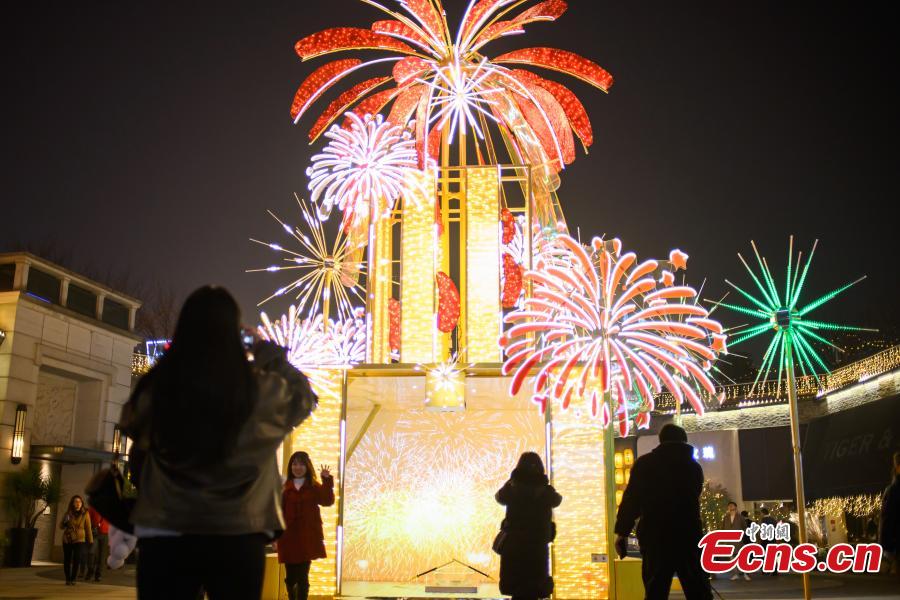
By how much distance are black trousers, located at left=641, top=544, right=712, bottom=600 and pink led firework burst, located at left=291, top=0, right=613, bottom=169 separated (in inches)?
364

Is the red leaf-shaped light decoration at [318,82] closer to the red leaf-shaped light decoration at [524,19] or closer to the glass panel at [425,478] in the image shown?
the red leaf-shaped light decoration at [524,19]

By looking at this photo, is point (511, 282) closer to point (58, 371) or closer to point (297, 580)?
point (297, 580)

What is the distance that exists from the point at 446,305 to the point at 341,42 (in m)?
5.40

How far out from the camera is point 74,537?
1490 cm

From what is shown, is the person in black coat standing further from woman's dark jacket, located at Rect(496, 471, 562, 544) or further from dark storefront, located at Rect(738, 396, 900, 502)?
dark storefront, located at Rect(738, 396, 900, 502)

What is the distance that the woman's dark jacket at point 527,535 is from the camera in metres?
7.07

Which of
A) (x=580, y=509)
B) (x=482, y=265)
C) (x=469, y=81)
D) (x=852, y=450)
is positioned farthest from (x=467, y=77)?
(x=852, y=450)

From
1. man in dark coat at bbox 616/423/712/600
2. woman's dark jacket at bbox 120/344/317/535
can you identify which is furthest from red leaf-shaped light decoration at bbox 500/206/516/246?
woman's dark jacket at bbox 120/344/317/535

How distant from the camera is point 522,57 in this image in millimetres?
14766

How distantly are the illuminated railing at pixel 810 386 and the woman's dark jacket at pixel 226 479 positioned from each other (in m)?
21.3

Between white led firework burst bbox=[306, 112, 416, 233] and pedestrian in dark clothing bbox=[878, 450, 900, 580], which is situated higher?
white led firework burst bbox=[306, 112, 416, 233]

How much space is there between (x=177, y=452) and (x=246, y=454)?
0.22 m

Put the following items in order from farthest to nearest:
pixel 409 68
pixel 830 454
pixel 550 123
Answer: pixel 830 454 < pixel 550 123 < pixel 409 68

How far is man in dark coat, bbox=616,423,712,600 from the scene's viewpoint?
614cm
